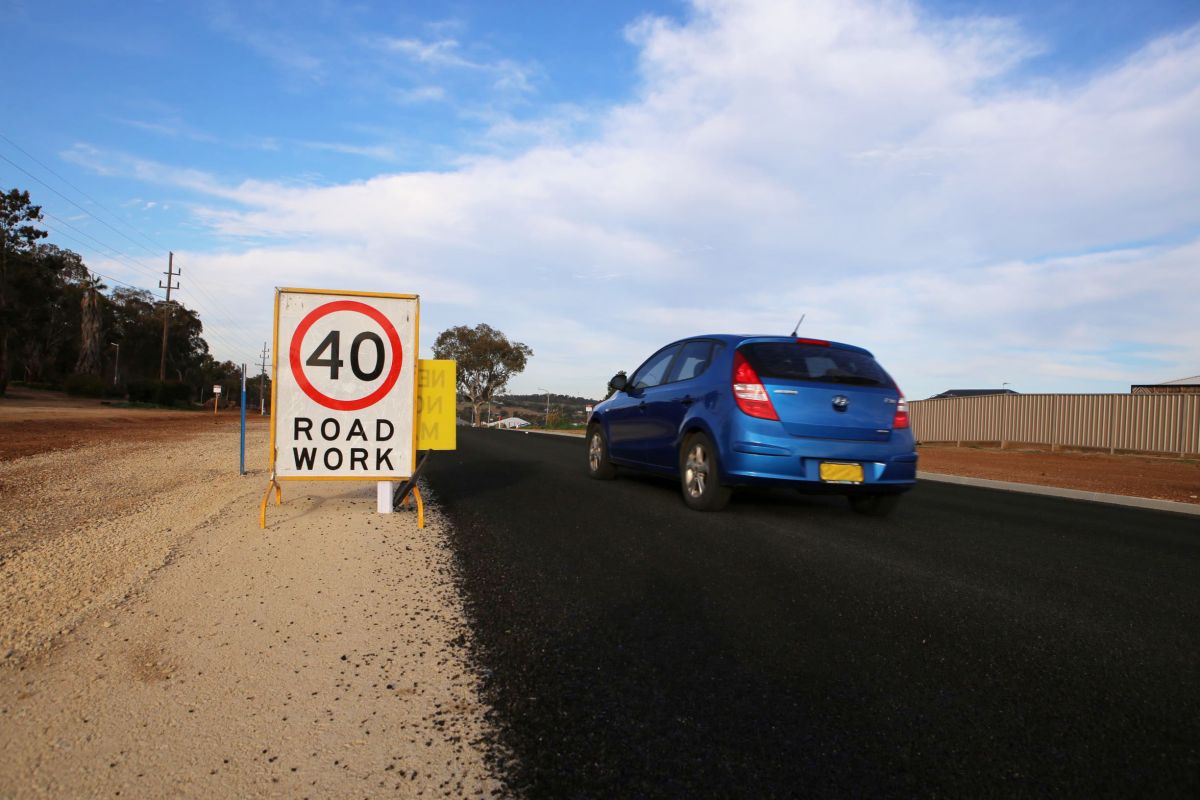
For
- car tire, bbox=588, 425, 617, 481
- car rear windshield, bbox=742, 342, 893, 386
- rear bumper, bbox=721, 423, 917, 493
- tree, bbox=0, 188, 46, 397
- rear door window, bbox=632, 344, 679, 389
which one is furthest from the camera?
tree, bbox=0, 188, 46, 397

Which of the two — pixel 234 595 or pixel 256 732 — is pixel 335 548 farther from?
pixel 256 732

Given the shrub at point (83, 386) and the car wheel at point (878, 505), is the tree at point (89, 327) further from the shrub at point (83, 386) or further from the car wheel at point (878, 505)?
the car wheel at point (878, 505)

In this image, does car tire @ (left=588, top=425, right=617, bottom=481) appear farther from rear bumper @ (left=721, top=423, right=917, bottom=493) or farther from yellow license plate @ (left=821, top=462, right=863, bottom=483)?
yellow license plate @ (left=821, top=462, right=863, bottom=483)

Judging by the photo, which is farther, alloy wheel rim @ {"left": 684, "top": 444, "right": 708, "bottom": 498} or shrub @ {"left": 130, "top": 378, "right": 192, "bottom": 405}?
shrub @ {"left": 130, "top": 378, "right": 192, "bottom": 405}

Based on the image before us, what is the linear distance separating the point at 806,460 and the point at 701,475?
1.02m

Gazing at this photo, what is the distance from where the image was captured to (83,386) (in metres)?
53.6

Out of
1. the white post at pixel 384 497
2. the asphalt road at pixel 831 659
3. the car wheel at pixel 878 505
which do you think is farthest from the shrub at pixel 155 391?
the car wheel at pixel 878 505

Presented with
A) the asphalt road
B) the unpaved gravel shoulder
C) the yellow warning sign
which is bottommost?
the unpaved gravel shoulder

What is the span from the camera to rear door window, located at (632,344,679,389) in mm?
7668

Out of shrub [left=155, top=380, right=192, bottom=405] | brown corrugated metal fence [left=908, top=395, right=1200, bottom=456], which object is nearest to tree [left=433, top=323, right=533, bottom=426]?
shrub [left=155, top=380, right=192, bottom=405]

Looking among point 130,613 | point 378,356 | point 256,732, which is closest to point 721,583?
point 256,732

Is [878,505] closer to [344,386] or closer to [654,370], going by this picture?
[654,370]

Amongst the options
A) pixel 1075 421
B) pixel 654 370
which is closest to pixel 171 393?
pixel 1075 421

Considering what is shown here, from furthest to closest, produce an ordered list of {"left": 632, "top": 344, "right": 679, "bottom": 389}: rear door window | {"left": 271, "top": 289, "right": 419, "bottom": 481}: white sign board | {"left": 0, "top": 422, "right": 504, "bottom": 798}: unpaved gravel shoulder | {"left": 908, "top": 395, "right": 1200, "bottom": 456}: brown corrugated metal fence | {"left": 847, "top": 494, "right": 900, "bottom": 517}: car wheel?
{"left": 908, "top": 395, "right": 1200, "bottom": 456}: brown corrugated metal fence → {"left": 632, "top": 344, "right": 679, "bottom": 389}: rear door window → {"left": 847, "top": 494, "right": 900, "bottom": 517}: car wheel → {"left": 271, "top": 289, "right": 419, "bottom": 481}: white sign board → {"left": 0, "top": 422, "right": 504, "bottom": 798}: unpaved gravel shoulder
